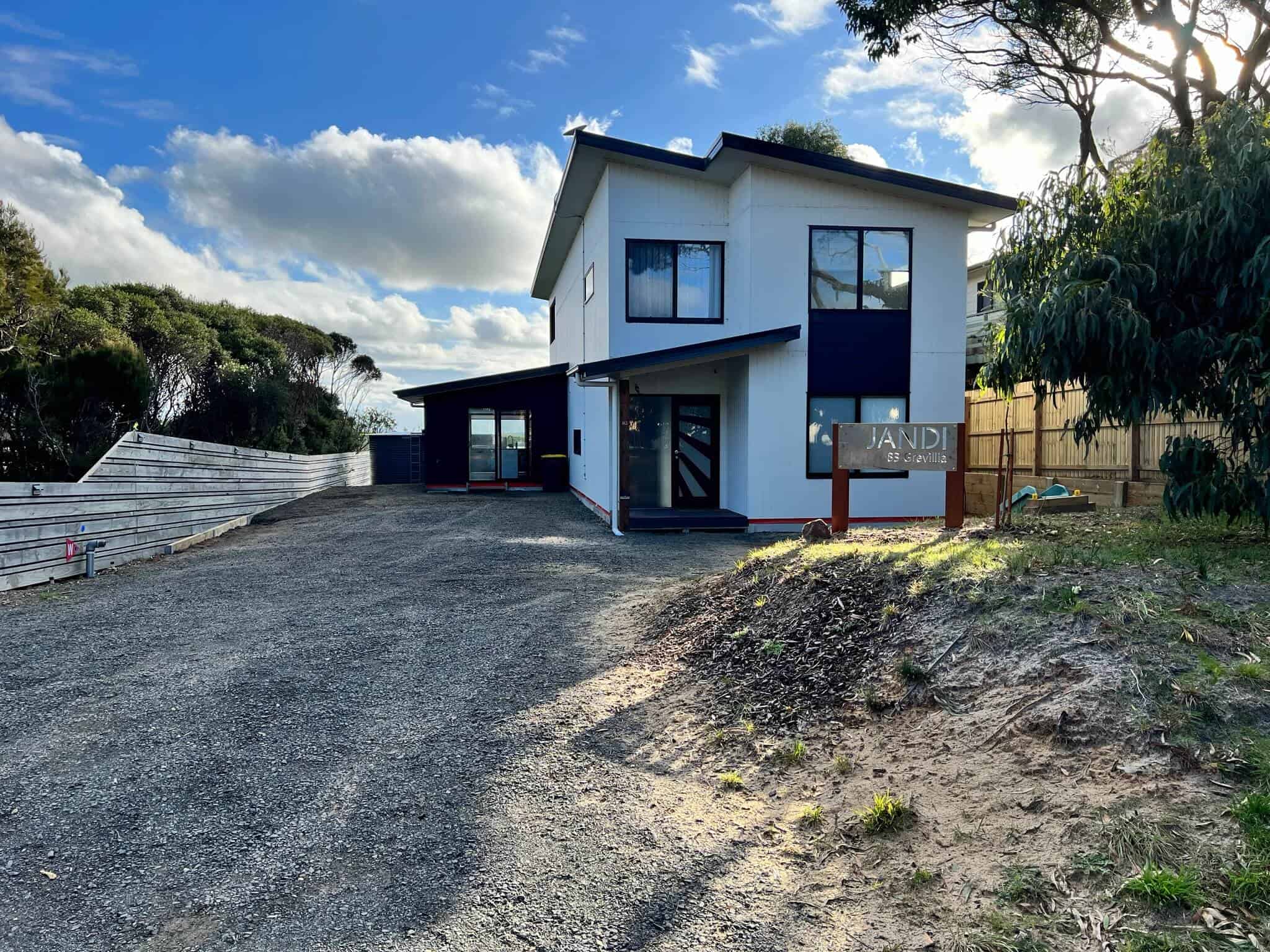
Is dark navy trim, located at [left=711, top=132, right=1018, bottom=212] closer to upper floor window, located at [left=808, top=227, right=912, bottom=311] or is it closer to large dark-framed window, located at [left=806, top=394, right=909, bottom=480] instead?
upper floor window, located at [left=808, top=227, right=912, bottom=311]

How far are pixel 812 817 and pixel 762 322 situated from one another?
1072cm

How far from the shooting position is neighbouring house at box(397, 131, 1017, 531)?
1282cm

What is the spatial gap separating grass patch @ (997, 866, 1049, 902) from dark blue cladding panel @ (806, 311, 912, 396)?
10.9m

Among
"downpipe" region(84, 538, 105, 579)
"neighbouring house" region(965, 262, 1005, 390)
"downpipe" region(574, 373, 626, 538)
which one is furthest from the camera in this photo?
"neighbouring house" region(965, 262, 1005, 390)

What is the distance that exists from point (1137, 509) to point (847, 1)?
12120mm

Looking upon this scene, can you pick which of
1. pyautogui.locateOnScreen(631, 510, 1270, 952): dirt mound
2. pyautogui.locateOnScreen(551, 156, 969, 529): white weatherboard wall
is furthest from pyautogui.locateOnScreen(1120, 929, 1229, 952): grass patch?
pyautogui.locateOnScreen(551, 156, 969, 529): white weatherboard wall

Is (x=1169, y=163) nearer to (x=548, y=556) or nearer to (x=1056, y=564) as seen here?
(x=1056, y=564)

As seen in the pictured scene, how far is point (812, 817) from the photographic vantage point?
3.35 meters

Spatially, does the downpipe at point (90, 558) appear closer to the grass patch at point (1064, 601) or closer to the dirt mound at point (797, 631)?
the dirt mound at point (797, 631)

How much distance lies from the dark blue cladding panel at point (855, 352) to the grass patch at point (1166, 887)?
434 inches

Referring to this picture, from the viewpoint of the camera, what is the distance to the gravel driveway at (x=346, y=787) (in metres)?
2.70

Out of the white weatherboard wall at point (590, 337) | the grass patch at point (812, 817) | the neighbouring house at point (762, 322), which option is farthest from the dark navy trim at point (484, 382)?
the grass patch at point (812, 817)

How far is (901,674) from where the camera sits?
4219 mm

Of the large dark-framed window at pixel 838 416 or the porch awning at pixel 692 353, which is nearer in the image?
the porch awning at pixel 692 353
